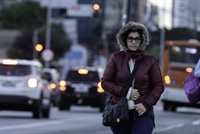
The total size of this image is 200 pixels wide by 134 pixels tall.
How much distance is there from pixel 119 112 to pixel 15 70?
14.6 metres

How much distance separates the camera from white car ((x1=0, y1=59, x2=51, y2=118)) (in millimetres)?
21750

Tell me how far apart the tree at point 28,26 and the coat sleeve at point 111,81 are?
75.8m

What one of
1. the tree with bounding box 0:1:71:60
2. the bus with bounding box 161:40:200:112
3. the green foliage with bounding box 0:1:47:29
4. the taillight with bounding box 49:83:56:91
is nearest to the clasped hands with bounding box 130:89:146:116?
the bus with bounding box 161:40:200:112

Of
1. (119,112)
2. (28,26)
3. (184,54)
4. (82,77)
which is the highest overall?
(119,112)

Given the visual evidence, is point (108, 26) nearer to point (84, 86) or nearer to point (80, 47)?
point (80, 47)

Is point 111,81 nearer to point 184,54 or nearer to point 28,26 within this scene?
point 184,54

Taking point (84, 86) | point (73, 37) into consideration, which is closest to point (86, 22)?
point (73, 37)

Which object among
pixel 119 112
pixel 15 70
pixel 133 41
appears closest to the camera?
pixel 119 112

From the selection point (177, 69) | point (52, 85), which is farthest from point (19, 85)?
point (52, 85)

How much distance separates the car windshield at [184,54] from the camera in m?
33.8

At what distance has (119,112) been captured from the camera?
7609mm

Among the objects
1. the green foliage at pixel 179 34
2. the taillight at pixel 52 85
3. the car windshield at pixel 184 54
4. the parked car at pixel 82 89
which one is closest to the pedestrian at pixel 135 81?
the parked car at pixel 82 89

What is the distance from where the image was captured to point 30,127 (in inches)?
734

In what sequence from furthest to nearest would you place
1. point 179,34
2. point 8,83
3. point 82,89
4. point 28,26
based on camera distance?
point 28,26 → point 179,34 → point 82,89 → point 8,83
